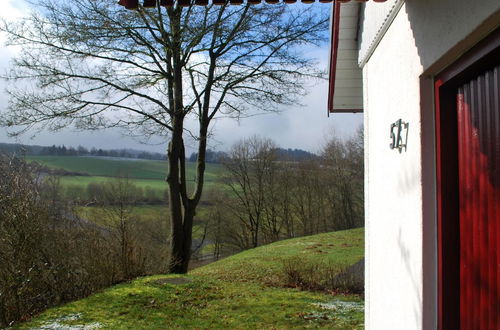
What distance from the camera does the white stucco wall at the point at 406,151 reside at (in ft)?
7.97

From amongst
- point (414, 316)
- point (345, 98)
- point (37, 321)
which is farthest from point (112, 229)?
point (414, 316)

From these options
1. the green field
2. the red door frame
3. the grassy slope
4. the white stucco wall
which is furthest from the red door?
the green field

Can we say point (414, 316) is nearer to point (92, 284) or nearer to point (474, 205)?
point (474, 205)

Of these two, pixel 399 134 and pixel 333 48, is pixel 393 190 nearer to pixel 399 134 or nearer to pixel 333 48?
pixel 399 134

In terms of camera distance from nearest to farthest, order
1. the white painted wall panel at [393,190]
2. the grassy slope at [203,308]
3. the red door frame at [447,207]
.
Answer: the red door frame at [447,207], the white painted wall panel at [393,190], the grassy slope at [203,308]

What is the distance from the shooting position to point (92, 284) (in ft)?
34.2

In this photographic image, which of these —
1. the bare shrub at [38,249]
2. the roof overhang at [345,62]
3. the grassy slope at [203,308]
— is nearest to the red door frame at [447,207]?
the roof overhang at [345,62]

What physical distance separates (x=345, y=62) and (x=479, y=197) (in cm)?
461

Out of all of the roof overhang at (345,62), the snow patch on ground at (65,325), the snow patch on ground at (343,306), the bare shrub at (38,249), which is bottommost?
the snow patch on ground at (343,306)

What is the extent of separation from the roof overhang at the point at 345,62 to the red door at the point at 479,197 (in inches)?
135

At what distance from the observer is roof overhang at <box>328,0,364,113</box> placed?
225 inches

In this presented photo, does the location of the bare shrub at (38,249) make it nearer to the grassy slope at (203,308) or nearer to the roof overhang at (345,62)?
the grassy slope at (203,308)

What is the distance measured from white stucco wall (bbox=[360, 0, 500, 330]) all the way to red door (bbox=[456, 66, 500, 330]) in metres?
0.27

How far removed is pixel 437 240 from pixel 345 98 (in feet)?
16.0
